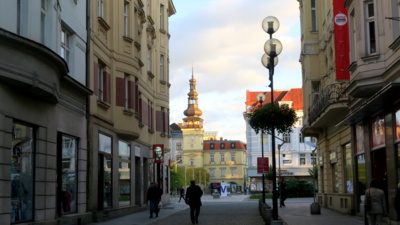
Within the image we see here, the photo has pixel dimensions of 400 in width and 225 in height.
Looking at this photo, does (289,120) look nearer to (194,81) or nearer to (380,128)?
(380,128)

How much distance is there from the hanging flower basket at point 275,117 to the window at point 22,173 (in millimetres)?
8197

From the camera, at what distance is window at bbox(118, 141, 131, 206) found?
28.5 m

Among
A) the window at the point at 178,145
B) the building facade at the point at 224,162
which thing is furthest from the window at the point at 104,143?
the building facade at the point at 224,162

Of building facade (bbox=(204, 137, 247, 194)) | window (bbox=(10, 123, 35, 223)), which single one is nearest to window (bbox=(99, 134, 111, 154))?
window (bbox=(10, 123, 35, 223))

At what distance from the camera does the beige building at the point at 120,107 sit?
79.3 feet

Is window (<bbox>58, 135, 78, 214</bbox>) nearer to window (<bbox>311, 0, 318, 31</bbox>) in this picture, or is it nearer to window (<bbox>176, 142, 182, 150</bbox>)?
window (<bbox>311, 0, 318, 31</bbox>)

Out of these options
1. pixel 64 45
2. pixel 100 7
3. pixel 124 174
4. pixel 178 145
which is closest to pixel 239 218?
pixel 124 174

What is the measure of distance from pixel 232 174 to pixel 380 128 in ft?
472

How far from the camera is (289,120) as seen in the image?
22.4 m

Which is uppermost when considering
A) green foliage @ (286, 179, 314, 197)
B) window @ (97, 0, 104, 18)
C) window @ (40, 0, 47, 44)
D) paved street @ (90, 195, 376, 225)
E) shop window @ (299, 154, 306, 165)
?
window @ (97, 0, 104, 18)

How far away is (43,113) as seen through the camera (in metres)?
17.5

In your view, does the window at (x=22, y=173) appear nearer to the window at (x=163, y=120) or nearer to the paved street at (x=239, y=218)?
the paved street at (x=239, y=218)

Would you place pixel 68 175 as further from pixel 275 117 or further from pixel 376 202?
pixel 376 202

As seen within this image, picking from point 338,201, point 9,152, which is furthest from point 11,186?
point 338,201
